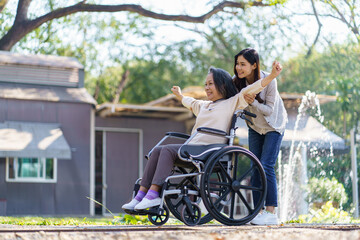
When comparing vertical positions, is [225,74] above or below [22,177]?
above

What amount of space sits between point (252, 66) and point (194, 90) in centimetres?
764

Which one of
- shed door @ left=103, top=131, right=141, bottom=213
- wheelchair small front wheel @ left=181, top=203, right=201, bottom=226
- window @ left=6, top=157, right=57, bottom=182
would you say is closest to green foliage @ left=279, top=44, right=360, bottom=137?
shed door @ left=103, top=131, right=141, bottom=213

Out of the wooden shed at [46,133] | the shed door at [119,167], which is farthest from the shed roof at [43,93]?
the shed door at [119,167]

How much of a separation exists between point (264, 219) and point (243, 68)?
1.11m

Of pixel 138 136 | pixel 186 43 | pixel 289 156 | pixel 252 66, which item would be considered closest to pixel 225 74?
pixel 252 66

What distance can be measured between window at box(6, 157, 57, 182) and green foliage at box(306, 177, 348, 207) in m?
5.85

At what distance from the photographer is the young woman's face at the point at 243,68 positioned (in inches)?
177

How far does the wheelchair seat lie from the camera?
398cm

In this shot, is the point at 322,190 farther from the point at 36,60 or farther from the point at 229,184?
the point at 36,60

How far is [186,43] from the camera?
21391 millimetres

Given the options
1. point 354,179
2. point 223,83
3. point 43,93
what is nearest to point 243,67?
point 223,83

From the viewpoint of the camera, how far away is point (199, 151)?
13.4ft

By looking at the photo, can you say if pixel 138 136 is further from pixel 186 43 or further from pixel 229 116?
pixel 229 116

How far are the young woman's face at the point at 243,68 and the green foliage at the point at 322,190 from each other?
15.6ft
